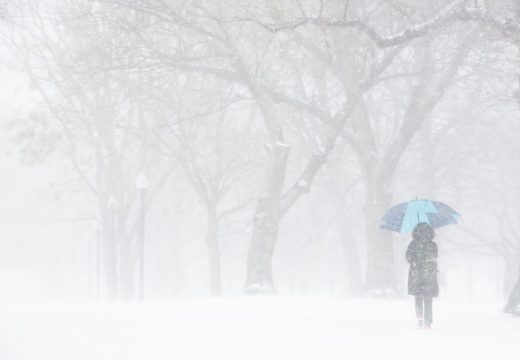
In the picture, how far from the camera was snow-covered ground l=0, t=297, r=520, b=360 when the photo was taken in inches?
365

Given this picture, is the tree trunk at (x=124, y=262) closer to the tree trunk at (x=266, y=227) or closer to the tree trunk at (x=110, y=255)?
the tree trunk at (x=110, y=255)

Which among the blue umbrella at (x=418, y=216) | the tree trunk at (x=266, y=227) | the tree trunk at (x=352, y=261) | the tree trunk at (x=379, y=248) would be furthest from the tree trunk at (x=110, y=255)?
the blue umbrella at (x=418, y=216)

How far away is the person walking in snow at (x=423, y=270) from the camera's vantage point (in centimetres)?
1195

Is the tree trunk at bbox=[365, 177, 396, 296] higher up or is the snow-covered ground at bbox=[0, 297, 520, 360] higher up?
the tree trunk at bbox=[365, 177, 396, 296]

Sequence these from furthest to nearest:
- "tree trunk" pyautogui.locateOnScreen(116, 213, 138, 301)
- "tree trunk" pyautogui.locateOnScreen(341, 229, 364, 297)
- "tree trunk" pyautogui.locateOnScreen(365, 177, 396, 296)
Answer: "tree trunk" pyautogui.locateOnScreen(341, 229, 364, 297) < "tree trunk" pyautogui.locateOnScreen(116, 213, 138, 301) < "tree trunk" pyautogui.locateOnScreen(365, 177, 396, 296)

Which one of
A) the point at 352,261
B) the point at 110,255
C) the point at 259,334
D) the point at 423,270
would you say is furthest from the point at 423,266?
the point at 110,255

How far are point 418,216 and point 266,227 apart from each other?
7.08 metres

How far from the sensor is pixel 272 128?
64.4 feet

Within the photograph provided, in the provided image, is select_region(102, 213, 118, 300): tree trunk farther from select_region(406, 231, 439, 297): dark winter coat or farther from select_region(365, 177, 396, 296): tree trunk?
select_region(406, 231, 439, 297): dark winter coat

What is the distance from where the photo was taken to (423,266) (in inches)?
474

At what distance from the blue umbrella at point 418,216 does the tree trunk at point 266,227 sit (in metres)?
6.52

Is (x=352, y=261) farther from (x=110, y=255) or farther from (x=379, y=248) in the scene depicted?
(x=379, y=248)

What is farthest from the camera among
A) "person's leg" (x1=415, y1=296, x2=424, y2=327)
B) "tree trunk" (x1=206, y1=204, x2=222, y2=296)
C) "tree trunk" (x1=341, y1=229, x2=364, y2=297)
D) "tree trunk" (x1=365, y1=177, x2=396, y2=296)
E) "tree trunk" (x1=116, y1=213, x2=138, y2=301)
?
"tree trunk" (x1=341, y1=229, x2=364, y2=297)

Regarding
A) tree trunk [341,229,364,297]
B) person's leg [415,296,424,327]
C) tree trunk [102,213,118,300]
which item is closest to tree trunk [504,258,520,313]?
person's leg [415,296,424,327]
